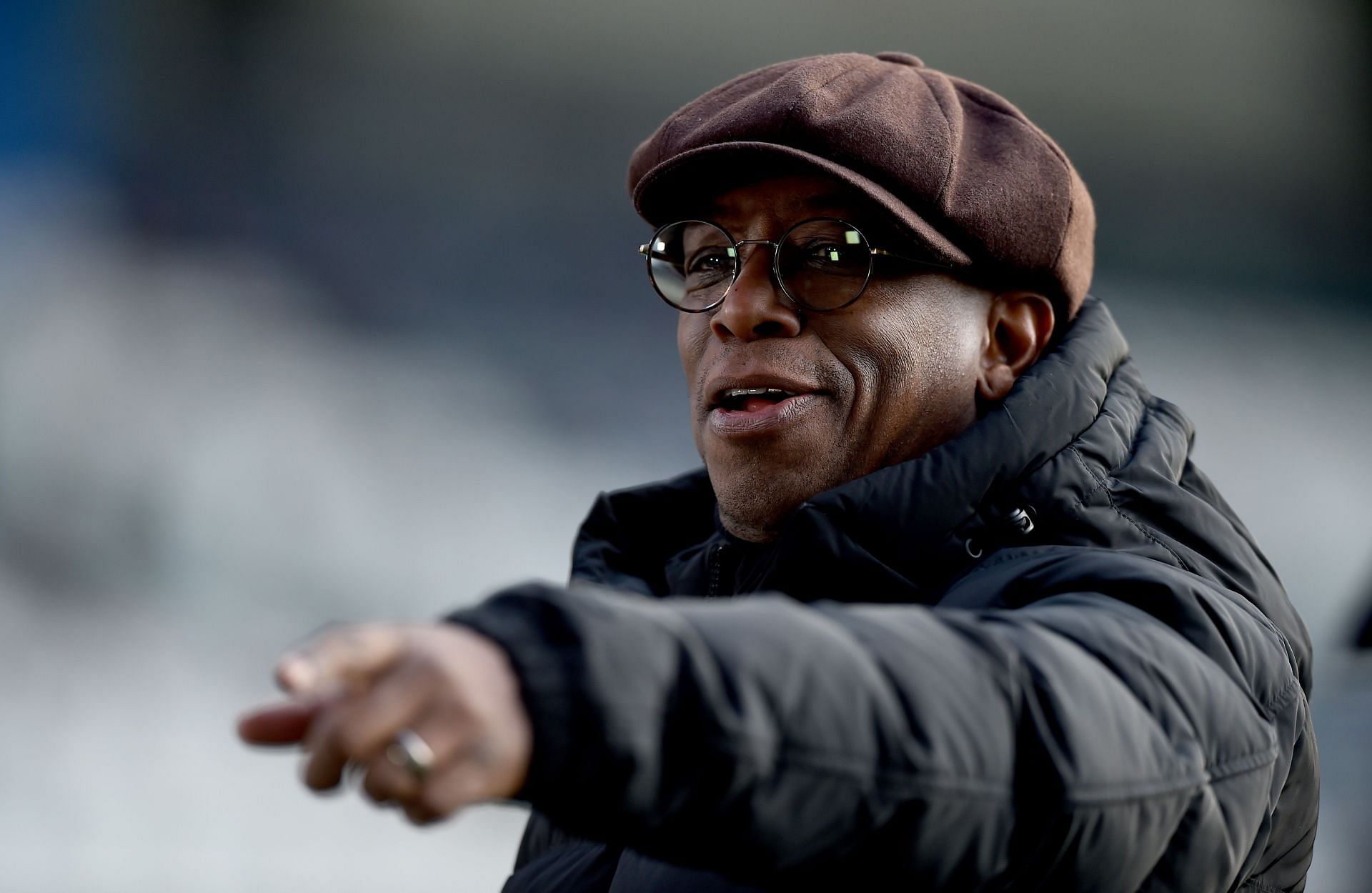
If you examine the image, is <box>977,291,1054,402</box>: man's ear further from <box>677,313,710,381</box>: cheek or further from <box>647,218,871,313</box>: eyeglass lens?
<box>677,313,710,381</box>: cheek

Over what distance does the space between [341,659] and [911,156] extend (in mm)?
865

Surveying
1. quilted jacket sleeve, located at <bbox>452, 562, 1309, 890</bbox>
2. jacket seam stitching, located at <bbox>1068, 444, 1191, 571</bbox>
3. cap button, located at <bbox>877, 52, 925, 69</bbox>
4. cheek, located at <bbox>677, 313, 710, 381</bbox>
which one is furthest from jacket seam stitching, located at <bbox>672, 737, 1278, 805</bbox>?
cap button, located at <bbox>877, 52, 925, 69</bbox>

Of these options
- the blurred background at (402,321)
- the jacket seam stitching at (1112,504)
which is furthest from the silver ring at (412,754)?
the blurred background at (402,321)

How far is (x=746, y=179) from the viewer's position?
1.23 m

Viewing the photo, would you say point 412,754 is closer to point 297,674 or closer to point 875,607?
point 297,674

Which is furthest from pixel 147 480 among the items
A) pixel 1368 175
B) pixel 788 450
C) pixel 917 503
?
pixel 1368 175

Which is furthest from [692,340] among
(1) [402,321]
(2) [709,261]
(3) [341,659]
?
(1) [402,321]

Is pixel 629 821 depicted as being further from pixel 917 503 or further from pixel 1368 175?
pixel 1368 175

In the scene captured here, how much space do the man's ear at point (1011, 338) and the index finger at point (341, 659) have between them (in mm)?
931

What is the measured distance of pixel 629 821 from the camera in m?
0.48

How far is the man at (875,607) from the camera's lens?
462 millimetres

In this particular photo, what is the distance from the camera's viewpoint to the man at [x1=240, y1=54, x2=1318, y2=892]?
46 centimetres

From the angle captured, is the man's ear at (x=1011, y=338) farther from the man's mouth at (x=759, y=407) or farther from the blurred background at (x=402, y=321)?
the blurred background at (x=402, y=321)

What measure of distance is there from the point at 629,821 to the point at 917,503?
56 centimetres
